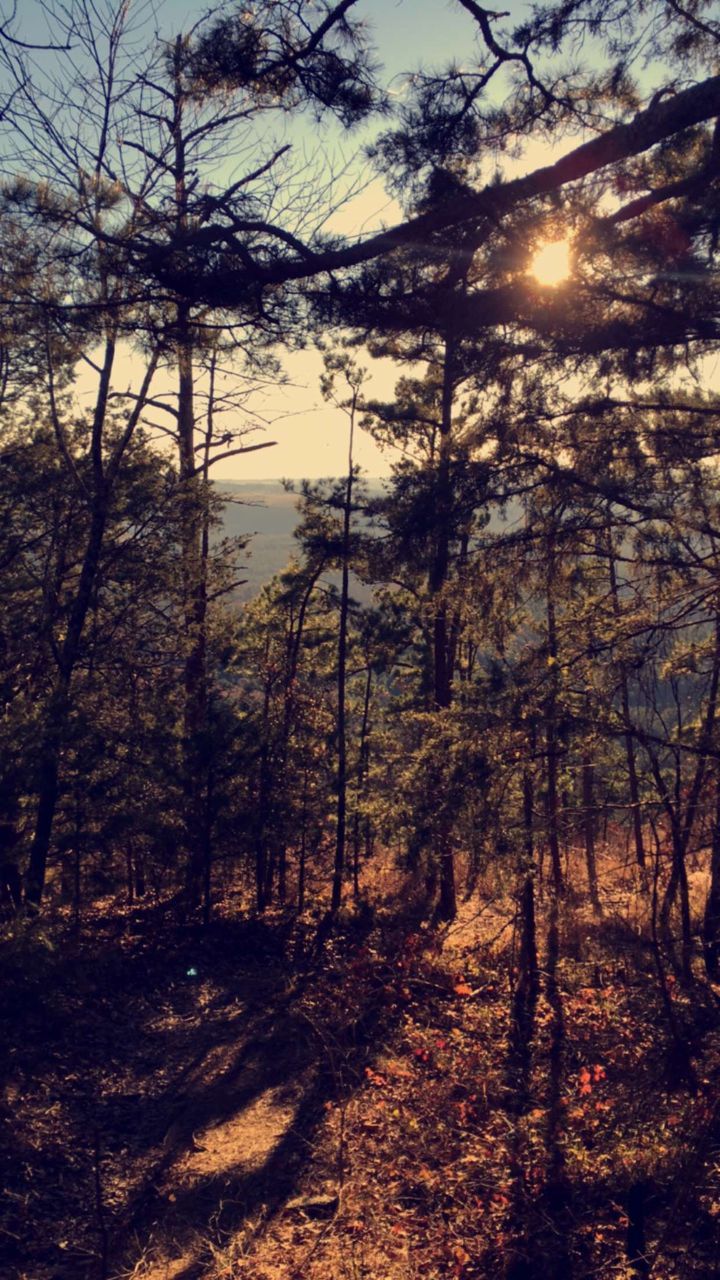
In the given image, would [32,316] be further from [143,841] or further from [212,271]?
[143,841]

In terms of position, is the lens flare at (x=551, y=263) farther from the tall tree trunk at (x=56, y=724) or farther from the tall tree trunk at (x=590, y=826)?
the tall tree trunk at (x=56, y=724)

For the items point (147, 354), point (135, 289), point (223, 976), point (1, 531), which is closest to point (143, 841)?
point (223, 976)

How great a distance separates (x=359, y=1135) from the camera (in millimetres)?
7289

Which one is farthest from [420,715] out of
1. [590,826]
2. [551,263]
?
[551,263]

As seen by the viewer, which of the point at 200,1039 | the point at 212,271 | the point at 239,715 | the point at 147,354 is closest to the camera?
the point at 212,271

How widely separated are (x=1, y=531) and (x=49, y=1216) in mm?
8644

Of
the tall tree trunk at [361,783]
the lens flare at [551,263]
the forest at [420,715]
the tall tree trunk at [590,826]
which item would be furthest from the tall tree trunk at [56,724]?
the lens flare at [551,263]

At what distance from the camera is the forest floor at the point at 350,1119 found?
552cm

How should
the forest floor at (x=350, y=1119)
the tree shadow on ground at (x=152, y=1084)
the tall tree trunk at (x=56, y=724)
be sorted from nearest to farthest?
1. the forest floor at (x=350, y=1119)
2. the tree shadow on ground at (x=152, y=1084)
3. the tall tree trunk at (x=56, y=724)

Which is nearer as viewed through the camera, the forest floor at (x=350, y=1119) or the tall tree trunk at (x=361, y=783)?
the forest floor at (x=350, y=1119)

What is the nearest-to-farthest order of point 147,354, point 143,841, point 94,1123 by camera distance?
point 147,354 → point 94,1123 → point 143,841

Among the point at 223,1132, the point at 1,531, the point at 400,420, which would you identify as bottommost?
the point at 223,1132

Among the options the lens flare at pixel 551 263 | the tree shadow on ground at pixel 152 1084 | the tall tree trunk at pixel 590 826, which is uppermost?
the lens flare at pixel 551 263

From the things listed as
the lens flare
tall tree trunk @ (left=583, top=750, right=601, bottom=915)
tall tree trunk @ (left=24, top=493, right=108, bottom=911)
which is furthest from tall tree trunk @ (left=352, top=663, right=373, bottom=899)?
the lens flare
